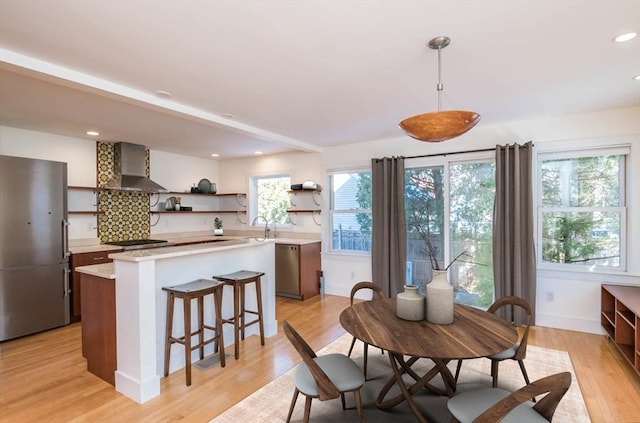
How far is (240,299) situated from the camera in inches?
133

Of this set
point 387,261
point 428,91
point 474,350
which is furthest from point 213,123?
point 474,350

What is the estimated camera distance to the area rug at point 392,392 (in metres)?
2.16

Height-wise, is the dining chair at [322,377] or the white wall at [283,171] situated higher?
the white wall at [283,171]

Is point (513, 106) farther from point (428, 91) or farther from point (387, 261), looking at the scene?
point (387, 261)

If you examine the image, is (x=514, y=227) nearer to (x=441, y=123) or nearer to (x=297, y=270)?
(x=441, y=123)

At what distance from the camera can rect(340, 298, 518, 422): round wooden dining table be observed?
1691 mm

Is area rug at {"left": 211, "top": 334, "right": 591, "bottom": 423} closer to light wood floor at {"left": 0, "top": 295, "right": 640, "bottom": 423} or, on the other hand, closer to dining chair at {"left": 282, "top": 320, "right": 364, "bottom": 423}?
light wood floor at {"left": 0, "top": 295, "right": 640, "bottom": 423}

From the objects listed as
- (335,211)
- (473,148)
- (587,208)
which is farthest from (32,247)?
(587,208)

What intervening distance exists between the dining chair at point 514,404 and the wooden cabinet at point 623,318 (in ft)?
5.81

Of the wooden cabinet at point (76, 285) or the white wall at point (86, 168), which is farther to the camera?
the white wall at point (86, 168)

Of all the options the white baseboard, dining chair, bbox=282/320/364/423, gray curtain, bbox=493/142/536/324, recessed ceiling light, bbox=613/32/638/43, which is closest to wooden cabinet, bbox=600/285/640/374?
the white baseboard

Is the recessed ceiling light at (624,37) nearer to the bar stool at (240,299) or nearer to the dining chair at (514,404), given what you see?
the dining chair at (514,404)

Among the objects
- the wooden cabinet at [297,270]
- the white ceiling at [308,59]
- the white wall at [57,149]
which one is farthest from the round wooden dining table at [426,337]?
the white wall at [57,149]

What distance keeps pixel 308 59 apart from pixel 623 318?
142 inches
